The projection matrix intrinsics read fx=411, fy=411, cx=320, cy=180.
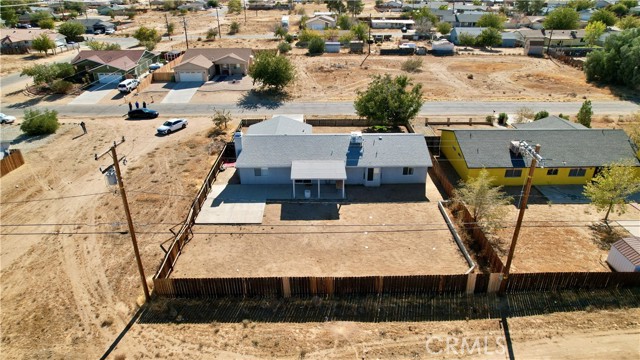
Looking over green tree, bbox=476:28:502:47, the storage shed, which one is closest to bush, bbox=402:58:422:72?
green tree, bbox=476:28:502:47

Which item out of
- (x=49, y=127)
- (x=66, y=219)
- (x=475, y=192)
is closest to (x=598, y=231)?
(x=475, y=192)

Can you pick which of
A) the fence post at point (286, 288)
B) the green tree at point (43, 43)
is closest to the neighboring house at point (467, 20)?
the green tree at point (43, 43)

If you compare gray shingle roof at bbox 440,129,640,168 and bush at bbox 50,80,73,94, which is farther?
bush at bbox 50,80,73,94

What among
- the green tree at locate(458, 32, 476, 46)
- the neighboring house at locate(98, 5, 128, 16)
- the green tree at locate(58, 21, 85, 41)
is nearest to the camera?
the green tree at locate(458, 32, 476, 46)

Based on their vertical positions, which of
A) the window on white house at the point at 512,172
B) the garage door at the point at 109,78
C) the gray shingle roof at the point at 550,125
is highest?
the gray shingle roof at the point at 550,125

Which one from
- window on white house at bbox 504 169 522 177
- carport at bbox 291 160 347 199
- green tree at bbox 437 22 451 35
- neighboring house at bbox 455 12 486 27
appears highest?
neighboring house at bbox 455 12 486 27

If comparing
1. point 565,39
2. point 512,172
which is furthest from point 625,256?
point 565,39

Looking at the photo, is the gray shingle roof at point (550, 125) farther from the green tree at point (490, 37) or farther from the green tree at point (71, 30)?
the green tree at point (71, 30)

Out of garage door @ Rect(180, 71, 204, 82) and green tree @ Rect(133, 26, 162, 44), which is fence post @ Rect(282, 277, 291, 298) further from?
green tree @ Rect(133, 26, 162, 44)
